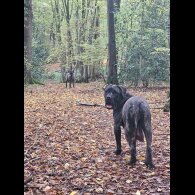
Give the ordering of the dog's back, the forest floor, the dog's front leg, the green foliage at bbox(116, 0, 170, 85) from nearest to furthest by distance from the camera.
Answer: the forest floor
the dog's back
the dog's front leg
the green foliage at bbox(116, 0, 170, 85)

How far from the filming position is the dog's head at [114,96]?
6.56 meters

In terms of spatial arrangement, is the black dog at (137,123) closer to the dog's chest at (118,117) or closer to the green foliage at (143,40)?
the dog's chest at (118,117)

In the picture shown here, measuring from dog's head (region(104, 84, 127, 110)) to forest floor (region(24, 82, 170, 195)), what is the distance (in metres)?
1.09


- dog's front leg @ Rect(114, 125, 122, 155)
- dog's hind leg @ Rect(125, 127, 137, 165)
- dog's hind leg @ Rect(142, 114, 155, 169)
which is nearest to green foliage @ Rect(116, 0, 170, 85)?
dog's front leg @ Rect(114, 125, 122, 155)

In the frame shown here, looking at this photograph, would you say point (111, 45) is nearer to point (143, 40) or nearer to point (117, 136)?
point (143, 40)

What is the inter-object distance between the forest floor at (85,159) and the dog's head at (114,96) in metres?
1.09

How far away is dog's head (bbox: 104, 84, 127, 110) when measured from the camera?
6.56 m

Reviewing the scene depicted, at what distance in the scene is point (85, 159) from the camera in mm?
6699

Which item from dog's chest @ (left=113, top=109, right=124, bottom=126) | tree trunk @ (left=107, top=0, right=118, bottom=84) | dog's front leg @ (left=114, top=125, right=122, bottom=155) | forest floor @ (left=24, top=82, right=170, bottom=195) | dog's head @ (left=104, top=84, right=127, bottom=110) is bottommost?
forest floor @ (left=24, top=82, right=170, bottom=195)

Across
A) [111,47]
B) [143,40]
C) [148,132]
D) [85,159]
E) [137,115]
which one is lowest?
[85,159]

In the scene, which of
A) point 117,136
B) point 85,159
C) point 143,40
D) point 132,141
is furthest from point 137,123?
point 143,40

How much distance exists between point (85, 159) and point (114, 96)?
136 centimetres

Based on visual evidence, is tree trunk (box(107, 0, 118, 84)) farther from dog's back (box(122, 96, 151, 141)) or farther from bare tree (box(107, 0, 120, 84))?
dog's back (box(122, 96, 151, 141))
